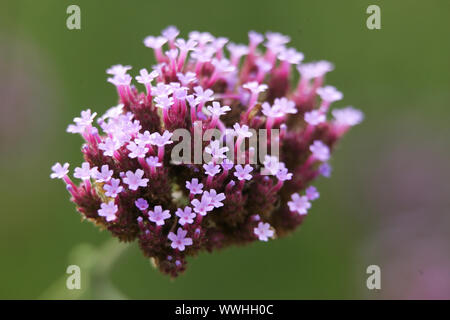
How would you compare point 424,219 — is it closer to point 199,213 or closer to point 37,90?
point 199,213

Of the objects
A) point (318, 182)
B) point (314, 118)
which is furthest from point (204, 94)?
point (318, 182)

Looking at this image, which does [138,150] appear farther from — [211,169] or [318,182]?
[318,182]

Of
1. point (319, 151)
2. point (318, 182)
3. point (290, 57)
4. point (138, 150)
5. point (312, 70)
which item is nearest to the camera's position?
point (138, 150)

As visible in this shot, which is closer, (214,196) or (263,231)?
(214,196)

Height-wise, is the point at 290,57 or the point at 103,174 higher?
the point at 290,57

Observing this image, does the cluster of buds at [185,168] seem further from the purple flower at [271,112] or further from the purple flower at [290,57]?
the purple flower at [290,57]

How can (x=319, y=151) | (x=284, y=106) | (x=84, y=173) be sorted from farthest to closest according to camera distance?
(x=319, y=151) < (x=284, y=106) < (x=84, y=173)

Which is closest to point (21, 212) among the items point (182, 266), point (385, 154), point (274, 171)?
point (182, 266)

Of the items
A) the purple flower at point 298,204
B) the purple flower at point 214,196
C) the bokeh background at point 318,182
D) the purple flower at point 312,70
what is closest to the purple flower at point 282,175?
the purple flower at point 298,204
